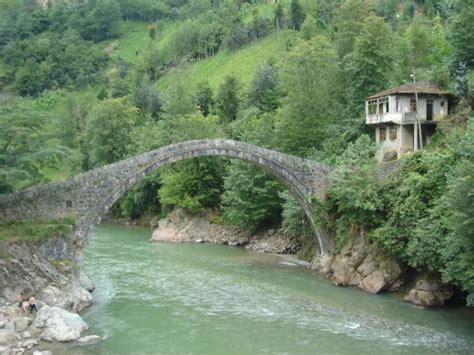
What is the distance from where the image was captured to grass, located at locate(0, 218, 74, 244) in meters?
22.7

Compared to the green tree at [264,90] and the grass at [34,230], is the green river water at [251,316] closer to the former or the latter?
the grass at [34,230]

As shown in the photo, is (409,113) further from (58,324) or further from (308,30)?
(308,30)

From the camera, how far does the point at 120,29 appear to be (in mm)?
140250

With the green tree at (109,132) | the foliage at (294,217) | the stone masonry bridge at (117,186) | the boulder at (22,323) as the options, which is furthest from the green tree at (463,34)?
the green tree at (109,132)

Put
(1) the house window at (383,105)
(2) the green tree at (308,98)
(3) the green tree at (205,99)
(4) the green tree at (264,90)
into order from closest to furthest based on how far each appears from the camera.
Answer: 1. (1) the house window at (383,105)
2. (2) the green tree at (308,98)
3. (4) the green tree at (264,90)
4. (3) the green tree at (205,99)

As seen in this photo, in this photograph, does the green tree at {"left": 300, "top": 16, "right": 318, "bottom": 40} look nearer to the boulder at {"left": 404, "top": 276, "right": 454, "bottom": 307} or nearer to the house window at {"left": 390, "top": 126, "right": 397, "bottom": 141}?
the house window at {"left": 390, "top": 126, "right": 397, "bottom": 141}

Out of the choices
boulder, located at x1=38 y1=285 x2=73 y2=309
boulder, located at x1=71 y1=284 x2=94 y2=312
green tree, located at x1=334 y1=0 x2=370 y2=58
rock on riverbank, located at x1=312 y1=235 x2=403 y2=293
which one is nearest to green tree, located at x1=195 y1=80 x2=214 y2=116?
green tree, located at x1=334 y1=0 x2=370 y2=58

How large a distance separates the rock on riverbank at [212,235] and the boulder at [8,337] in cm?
2276

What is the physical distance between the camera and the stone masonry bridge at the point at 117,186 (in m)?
24.6

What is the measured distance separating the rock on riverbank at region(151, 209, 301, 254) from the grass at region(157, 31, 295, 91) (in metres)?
33.6

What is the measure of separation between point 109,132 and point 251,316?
50235 mm

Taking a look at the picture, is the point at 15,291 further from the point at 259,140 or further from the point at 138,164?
the point at 259,140

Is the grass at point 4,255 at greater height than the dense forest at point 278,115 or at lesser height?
lesser

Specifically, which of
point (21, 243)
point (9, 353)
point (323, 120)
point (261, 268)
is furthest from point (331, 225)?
point (9, 353)
